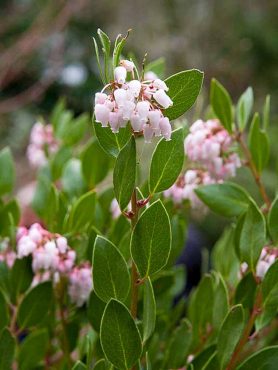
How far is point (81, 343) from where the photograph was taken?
751 mm

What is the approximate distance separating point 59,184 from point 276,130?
3.09 metres

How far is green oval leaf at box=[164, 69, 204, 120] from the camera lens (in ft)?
1.67

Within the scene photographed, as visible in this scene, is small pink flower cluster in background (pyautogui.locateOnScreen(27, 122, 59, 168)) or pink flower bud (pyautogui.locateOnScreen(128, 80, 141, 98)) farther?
small pink flower cluster in background (pyautogui.locateOnScreen(27, 122, 59, 168))

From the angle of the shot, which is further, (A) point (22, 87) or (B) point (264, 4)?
(B) point (264, 4)

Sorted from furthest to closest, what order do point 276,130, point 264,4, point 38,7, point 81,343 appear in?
point 264,4, point 38,7, point 276,130, point 81,343

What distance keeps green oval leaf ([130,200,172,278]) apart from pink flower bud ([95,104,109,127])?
73 millimetres

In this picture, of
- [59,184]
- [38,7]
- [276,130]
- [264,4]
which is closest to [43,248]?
[59,184]

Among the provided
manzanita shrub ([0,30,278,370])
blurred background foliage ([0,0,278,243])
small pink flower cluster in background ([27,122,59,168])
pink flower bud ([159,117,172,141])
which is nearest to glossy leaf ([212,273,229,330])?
manzanita shrub ([0,30,278,370])

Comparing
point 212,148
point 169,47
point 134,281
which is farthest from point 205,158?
point 169,47

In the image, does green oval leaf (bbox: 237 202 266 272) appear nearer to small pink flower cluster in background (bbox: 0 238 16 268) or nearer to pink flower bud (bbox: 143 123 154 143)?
pink flower bud (bbox: 143 123 154 143)

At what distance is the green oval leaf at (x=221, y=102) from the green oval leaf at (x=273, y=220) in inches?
6.0

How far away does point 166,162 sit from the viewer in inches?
20.8

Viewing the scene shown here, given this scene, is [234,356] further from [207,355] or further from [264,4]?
[264,4]

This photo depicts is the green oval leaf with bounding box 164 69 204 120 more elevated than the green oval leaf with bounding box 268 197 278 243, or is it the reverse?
the green oval leaf with bounding box 164 69 204 120
